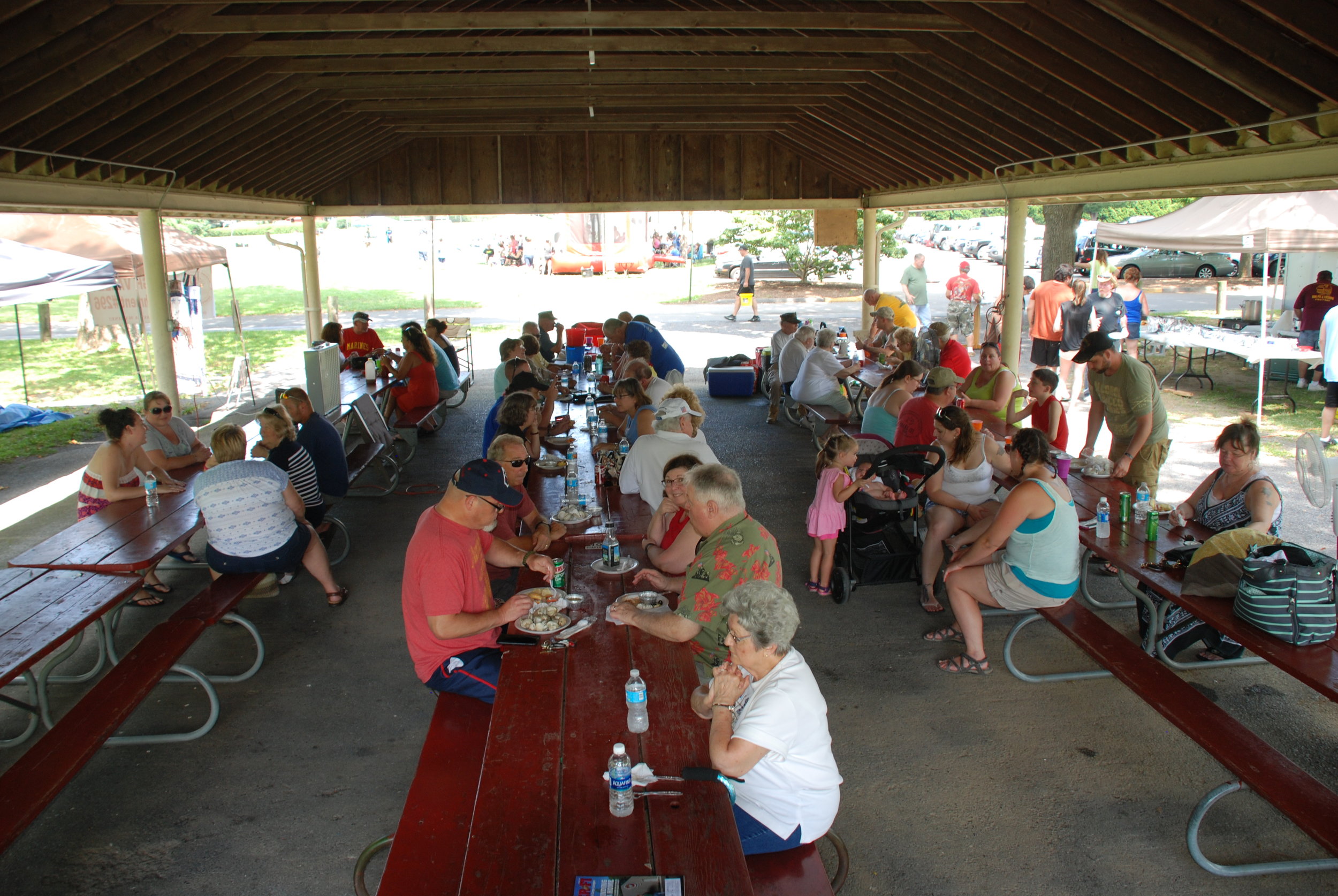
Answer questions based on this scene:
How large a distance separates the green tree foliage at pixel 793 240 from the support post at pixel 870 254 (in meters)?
9.35

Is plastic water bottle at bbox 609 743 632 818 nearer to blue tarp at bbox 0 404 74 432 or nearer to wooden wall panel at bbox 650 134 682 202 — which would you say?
blue tarp at bbox 0 404 74 432

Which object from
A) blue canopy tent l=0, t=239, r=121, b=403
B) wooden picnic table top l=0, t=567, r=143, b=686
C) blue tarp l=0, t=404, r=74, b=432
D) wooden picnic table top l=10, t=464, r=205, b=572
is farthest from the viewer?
blue tarp l=0, t=404, r=74, b=432

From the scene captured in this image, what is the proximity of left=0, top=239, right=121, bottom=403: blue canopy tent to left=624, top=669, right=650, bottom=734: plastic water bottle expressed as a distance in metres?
9.05

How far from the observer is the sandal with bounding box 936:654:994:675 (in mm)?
5141

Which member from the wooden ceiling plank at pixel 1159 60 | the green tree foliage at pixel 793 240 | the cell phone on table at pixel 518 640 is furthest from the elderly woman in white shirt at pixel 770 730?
the green tree foliage at pixel 793 240

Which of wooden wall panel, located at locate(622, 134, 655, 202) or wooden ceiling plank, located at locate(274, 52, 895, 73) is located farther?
wooden wall panel, located at locate(622, 134, 655, 202)

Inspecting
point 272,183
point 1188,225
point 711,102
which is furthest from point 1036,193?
point 272,183

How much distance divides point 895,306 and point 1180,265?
710 inches

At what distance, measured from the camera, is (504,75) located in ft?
29.8

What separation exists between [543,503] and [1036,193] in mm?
6756

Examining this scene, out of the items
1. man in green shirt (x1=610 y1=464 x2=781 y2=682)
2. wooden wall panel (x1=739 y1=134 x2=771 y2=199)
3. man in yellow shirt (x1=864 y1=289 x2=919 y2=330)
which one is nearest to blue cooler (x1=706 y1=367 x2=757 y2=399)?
man in yellow shirt (x1=864 y1=289 x2=919 y2=330)

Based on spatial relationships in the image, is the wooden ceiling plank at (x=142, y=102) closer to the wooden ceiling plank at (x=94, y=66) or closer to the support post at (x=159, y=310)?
the wooden ceiling plank at (x=94, y=66)

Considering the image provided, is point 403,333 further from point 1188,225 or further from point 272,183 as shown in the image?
point 1188,225

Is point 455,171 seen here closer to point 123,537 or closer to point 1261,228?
point 123,537
